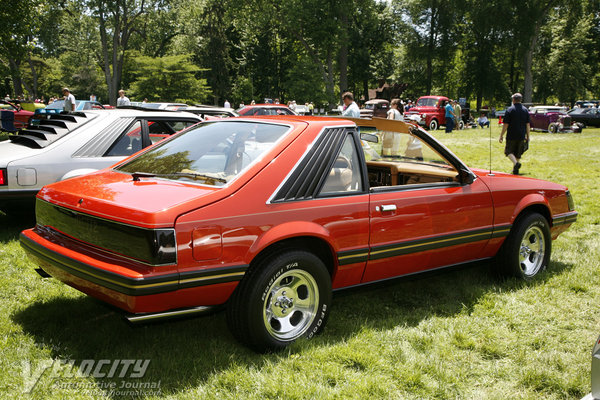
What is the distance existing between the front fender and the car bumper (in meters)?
0.17

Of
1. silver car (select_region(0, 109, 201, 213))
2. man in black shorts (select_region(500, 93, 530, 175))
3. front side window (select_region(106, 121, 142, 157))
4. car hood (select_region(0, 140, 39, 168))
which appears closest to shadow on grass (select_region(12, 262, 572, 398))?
silver car (select_region(0, 109, 201, 213))

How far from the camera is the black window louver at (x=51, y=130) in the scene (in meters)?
5.99

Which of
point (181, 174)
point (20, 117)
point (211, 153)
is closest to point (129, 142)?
point (211, 153)

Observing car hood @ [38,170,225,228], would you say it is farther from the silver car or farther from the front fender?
the silver car

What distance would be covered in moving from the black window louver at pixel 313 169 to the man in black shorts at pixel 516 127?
28.9 feet

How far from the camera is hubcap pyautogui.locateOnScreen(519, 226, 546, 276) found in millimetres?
5078

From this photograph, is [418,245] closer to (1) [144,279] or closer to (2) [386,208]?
(2) [386,208]

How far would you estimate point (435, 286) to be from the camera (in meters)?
4.92

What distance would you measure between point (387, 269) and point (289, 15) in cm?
3688

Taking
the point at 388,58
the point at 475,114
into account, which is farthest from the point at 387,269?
the point at 388,58

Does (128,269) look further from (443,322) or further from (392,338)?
(443,322)

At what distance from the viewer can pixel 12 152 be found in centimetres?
587

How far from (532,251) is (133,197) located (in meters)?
3.92

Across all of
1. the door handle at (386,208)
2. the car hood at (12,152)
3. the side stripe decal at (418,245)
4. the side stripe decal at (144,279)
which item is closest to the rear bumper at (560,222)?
the side stripe decal at (418,245)
